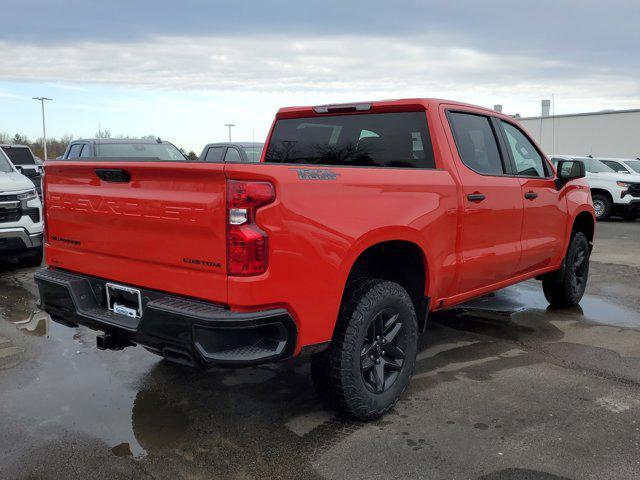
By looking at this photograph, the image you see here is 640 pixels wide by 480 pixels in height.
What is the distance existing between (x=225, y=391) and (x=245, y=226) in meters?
1.61

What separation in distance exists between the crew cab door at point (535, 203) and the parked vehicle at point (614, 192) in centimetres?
1118

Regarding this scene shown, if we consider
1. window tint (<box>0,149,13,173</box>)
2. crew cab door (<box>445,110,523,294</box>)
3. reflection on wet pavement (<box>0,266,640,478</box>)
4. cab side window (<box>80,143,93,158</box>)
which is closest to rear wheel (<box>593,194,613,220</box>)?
reflection on wet pavement (<box>0,266,640,478</box>)

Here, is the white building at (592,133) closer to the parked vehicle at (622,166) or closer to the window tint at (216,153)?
the parked vehicle at (622,166)

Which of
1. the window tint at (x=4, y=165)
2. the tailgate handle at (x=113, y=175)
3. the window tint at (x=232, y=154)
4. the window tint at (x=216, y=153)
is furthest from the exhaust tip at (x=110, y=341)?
the window tint at (x=216, y=153)

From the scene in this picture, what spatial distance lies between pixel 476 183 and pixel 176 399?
96.8 inches

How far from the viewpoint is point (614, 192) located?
15984 mm

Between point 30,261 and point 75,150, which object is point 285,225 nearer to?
point 30,261

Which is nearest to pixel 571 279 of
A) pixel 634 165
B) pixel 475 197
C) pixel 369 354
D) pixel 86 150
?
pixel 475 197

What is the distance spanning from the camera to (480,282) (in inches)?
175

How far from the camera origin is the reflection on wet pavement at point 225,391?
314cm

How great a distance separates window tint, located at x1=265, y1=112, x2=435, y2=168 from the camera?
4.12 m

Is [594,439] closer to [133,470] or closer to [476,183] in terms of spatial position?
[476,183]

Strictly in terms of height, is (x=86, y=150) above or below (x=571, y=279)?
above

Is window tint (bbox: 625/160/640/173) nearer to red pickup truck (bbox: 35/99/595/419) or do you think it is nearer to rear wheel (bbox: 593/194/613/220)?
rear wheel (bbox: 593/194/613/220)
